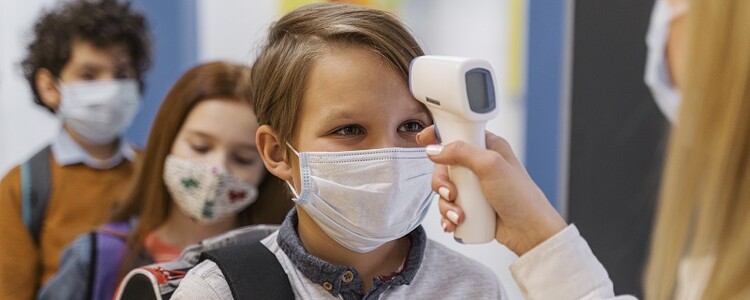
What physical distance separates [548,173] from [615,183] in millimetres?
221

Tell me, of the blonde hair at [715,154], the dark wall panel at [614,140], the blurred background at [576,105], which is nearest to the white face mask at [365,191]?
the blonde hair at [715,154]

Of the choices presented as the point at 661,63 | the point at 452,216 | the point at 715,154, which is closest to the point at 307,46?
the point at 452,216

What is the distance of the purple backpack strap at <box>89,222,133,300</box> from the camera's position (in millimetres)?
2930

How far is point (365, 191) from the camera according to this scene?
180 cm

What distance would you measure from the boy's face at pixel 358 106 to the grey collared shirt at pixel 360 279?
224 mm

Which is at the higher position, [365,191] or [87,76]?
[365,191]

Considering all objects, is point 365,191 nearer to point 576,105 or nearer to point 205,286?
point 205,286

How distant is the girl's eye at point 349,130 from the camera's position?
1.82 metres

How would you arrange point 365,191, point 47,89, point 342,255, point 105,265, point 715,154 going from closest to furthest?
point 715,154 < point 365,191 < point 342,255 < point 105,265 < point 47,89

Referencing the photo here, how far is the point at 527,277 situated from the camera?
4.88 feet

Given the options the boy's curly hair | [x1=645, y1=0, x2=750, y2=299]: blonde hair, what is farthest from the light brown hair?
[x1=645, y1=0, x2=750, y2=299]: blonde hair

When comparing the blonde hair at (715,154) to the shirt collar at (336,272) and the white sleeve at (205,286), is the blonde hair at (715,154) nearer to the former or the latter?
the shirt collar at (336,272)

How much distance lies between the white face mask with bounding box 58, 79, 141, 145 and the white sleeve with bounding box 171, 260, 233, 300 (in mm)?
1771

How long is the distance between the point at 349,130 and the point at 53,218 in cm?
176
